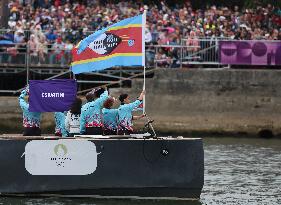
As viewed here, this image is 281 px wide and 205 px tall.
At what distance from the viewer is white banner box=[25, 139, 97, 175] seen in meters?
23.7

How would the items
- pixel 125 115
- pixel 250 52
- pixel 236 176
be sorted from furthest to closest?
pixel 250 52
pixel 236 176
pixel 125 115

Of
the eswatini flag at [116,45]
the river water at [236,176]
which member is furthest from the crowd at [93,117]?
the river water at [236,176]

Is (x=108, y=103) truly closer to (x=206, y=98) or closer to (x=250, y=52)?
(x=206, y=98)

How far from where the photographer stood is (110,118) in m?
25.0

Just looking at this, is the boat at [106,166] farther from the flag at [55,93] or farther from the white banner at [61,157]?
the flag at [55,93]

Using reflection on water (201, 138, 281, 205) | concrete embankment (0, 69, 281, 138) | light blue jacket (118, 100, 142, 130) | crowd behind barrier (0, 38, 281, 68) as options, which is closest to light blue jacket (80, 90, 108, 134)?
light blue jacket (118, 100, 142, 130)

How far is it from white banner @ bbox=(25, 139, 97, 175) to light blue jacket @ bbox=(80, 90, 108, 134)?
2.46 feet

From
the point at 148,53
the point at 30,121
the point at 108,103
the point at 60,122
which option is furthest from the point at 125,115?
the point at 148,53

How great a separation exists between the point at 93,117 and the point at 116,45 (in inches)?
60.8

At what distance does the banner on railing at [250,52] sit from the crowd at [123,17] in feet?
3.58

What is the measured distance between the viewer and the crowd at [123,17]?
40.3 meters

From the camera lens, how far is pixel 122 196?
78.5ft

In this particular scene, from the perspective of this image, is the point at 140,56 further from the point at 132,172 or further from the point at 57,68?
the point at 57,68

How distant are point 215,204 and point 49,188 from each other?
3.27 m
